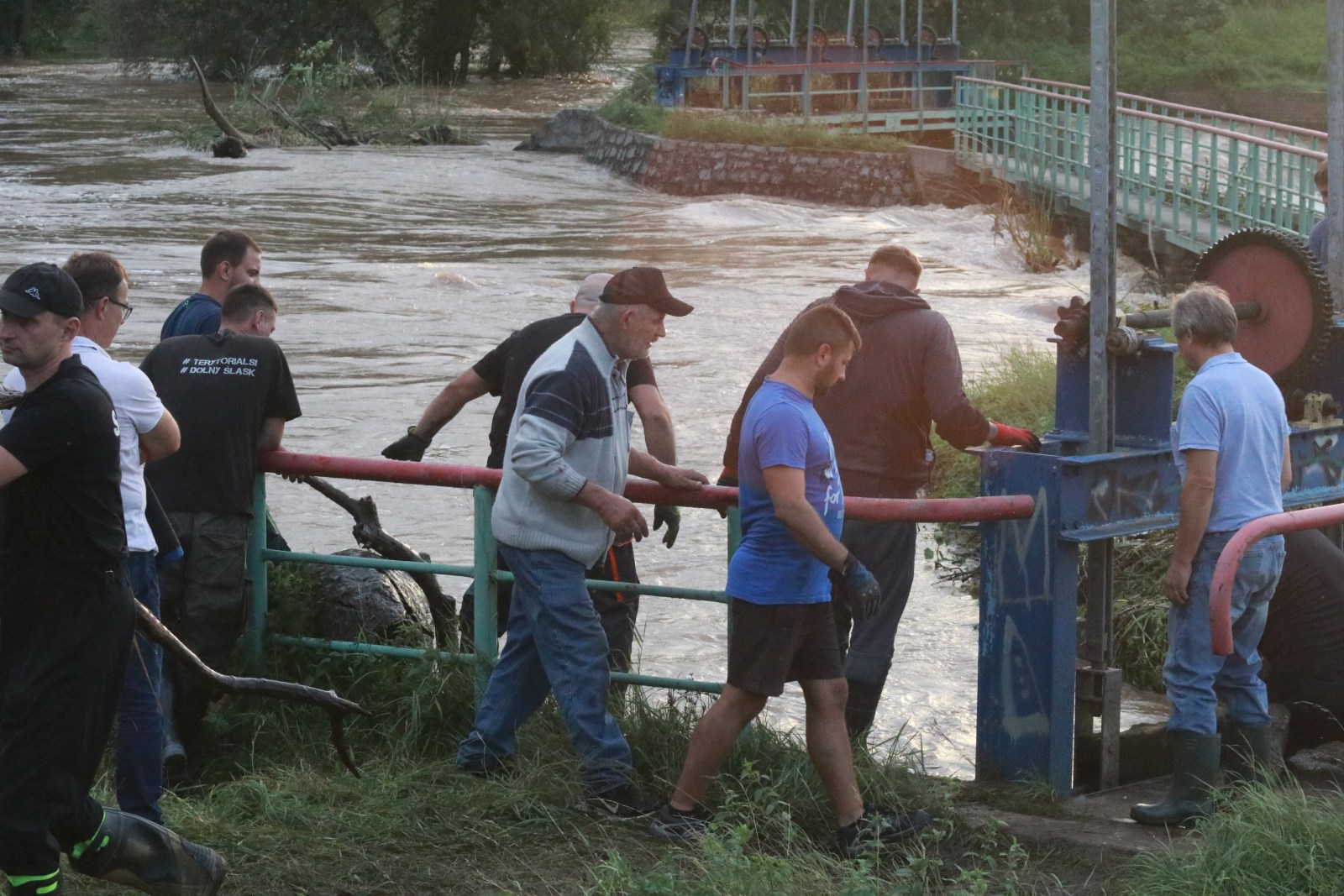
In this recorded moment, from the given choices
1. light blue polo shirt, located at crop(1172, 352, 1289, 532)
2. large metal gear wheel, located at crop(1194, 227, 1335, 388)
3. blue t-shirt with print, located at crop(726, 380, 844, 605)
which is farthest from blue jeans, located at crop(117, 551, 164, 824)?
large metal gear wheel, located at crop(1194, 227, 1335, 388)

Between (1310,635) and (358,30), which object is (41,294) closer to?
(1310,635)

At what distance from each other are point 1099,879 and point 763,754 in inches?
39.8

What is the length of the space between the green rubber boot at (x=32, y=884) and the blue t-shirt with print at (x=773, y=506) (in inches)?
67.9

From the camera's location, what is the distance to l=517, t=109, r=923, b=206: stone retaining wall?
93.0 ft

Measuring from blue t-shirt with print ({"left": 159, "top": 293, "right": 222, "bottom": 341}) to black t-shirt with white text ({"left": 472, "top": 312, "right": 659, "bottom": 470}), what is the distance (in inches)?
34.1

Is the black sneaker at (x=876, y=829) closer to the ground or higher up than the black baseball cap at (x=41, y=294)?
closer to the ground

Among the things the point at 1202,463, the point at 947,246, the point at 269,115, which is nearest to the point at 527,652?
the point at 1202,463

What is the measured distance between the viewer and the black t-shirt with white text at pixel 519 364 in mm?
5590

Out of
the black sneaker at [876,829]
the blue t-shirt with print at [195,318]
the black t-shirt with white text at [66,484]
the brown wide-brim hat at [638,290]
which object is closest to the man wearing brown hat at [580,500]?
the brown wide-brim hat at [638,290]

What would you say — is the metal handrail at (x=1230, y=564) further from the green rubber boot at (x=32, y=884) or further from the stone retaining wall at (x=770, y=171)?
the stone retaining wall at (x=770, y=171)

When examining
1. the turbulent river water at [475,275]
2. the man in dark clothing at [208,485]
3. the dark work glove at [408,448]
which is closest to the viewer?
the man in dark clothing at [208,485]

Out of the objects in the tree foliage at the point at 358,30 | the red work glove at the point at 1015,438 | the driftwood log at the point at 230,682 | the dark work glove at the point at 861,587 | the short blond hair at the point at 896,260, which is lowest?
the driftwood log at the point at 230,682

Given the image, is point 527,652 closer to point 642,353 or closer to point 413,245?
point 642,353

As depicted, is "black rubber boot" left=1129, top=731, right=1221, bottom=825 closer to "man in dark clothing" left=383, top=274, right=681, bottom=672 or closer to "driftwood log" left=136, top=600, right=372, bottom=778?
"man in dark clothing" left=383, top=274, right=681, bottom=672
